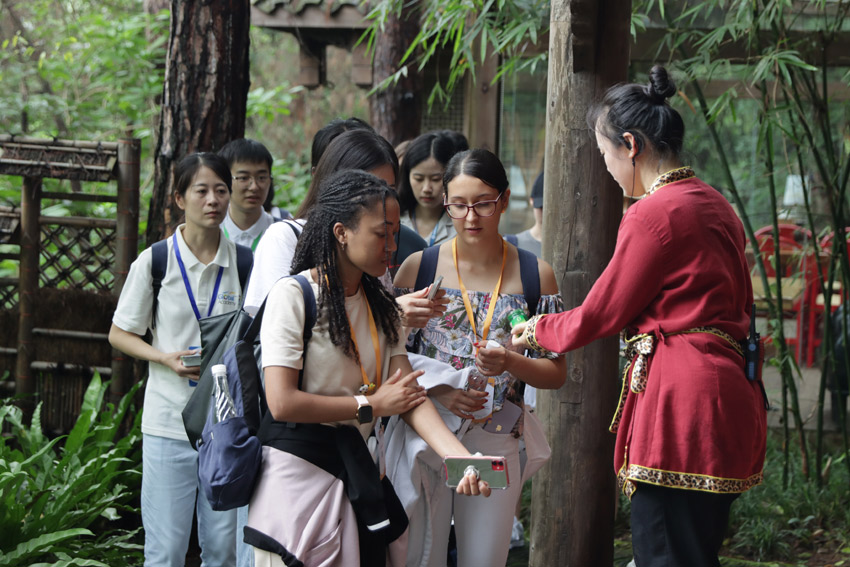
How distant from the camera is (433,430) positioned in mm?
2252

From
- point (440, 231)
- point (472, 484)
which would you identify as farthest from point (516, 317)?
point (440, 231)

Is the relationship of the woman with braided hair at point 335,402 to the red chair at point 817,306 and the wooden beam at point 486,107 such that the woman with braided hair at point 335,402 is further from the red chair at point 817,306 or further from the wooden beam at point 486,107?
the wooden beam at point 486,107

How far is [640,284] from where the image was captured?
2305mm

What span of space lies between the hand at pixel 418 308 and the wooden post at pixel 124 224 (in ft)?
7.89

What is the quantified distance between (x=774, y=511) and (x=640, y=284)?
287 centimetres

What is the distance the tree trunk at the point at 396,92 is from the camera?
686 centimetres

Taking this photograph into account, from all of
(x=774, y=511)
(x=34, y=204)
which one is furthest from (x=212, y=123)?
(x=774, y=511)

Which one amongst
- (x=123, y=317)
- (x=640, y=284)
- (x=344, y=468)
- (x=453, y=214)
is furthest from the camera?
(x=123, y=317)

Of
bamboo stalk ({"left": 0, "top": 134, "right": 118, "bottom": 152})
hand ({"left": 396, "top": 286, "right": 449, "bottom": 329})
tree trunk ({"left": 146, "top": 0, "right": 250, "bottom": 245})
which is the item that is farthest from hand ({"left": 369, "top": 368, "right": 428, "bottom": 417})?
bamboo stalk ({"left": 0, "top": 134, "right": 118, "bottom": 152})

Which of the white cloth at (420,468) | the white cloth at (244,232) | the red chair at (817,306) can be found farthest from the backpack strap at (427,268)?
the red chair at (817,306)

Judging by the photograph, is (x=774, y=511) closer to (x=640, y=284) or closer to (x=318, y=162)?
(x=640, y=284)

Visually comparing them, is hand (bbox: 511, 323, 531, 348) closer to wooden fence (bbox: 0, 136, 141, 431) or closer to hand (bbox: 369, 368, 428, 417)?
hand (bbox: 369, 368, 428, 417)

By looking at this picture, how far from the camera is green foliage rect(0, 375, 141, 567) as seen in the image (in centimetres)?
341

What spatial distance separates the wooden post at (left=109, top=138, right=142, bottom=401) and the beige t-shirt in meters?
2.44
